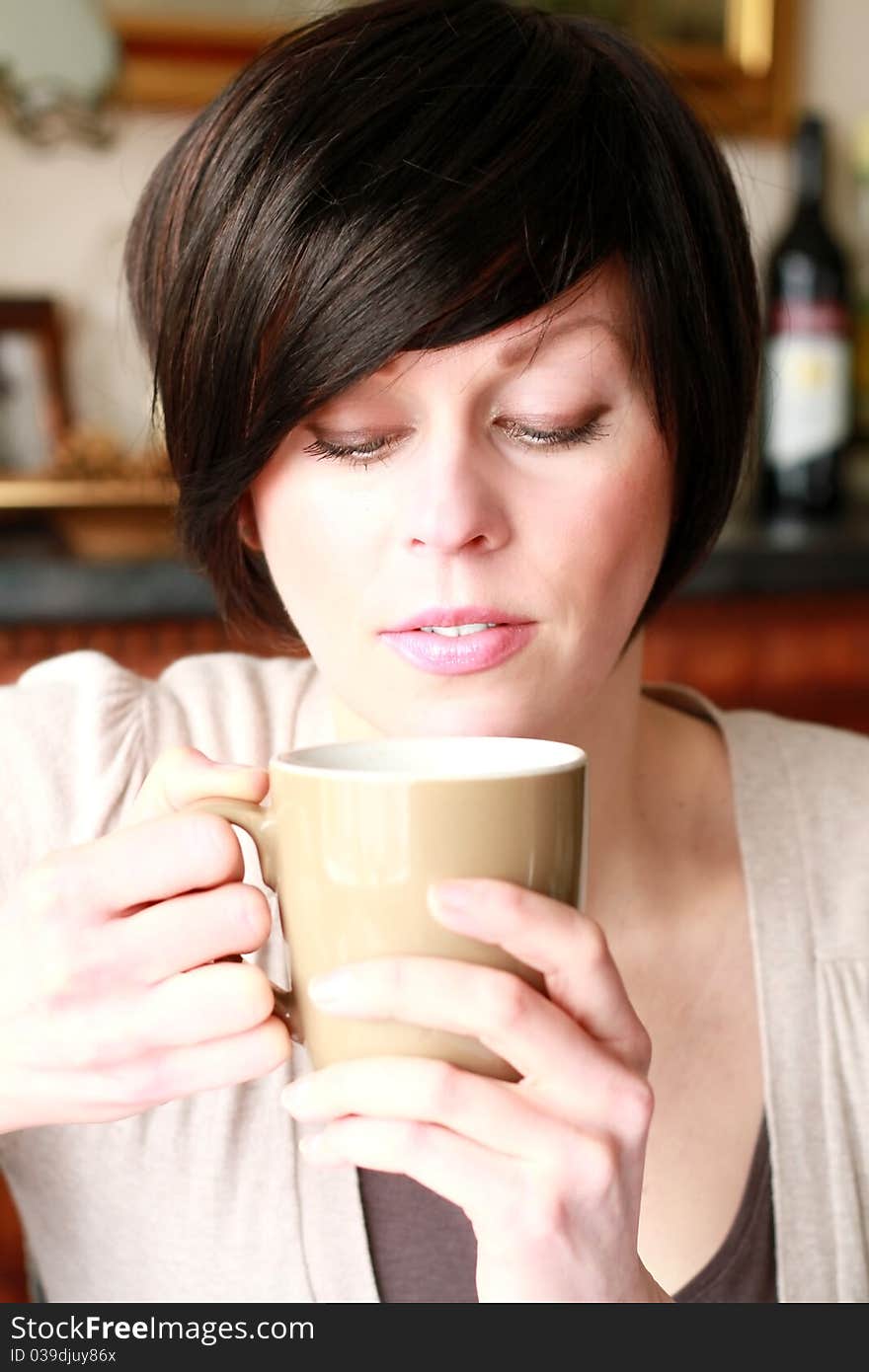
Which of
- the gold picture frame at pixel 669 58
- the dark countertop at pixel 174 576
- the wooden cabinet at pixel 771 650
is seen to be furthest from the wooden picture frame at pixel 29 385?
the wooden cabinet at pixel 771 650

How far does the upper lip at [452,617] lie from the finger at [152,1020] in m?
0.23

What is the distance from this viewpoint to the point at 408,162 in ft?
2.14

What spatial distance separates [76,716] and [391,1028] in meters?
0.47

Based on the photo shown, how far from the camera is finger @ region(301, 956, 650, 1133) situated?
463mm

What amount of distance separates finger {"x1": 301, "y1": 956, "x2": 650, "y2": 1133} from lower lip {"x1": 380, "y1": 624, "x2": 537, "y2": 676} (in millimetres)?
230

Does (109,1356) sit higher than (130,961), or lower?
lower

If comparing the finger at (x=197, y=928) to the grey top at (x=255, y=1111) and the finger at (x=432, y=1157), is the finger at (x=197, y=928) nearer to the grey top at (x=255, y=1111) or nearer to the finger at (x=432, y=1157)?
the finger at (x=432, y=1157)

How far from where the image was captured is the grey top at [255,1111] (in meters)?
0.80

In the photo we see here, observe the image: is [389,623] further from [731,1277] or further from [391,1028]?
[731,1277]

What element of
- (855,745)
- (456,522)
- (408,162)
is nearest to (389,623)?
(456,522)

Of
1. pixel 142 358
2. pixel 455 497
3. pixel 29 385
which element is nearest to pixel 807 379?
pixel 142 358

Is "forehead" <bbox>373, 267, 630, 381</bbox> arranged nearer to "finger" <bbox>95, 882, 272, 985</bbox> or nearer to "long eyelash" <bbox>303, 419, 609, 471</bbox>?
"long eyelash" <bbox>303, 419, 609, 471</bbox>

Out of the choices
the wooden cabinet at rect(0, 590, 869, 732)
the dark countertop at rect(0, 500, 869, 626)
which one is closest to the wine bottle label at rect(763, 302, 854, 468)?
the dark countertop at rect(0, 500, 869, 626)

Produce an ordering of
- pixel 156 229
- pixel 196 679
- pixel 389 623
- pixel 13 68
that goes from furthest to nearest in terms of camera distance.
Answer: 1. pixel 13 68
2. pixel 196 679
3. pixel 156 229
4. pixel 389 623
